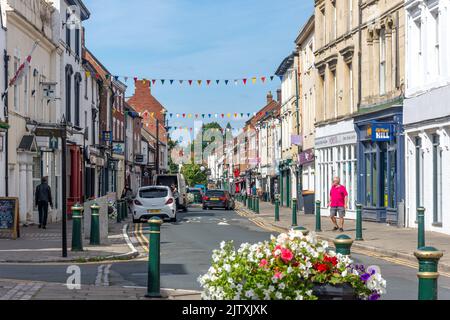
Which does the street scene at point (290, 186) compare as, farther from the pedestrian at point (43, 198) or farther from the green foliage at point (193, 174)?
the green foliage at point (193, 174)

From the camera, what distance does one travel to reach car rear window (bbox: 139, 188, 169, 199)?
3406 centimetres

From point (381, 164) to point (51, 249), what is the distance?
641 inches

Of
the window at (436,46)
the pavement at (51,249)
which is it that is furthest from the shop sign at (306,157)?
the pavement at (51,249)

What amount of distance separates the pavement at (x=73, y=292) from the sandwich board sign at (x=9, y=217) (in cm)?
1069

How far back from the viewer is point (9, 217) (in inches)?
892

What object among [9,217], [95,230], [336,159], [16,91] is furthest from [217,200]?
[95,230]

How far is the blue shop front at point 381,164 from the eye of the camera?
2928cm

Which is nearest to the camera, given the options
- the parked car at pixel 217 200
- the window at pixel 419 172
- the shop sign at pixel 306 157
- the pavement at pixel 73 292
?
the pavement at pixel 73 292

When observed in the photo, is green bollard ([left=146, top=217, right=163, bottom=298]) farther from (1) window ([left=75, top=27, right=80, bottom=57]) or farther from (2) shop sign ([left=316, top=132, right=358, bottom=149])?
(1) window ([left=75, top=27, right=80, bottom=57])

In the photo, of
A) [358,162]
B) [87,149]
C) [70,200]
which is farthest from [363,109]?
[87,149]

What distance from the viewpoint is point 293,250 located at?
691 centimetres

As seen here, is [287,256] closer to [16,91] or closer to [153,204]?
[16,91]

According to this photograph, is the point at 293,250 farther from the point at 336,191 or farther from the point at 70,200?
the point at 70,200

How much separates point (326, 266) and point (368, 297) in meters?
0.44
